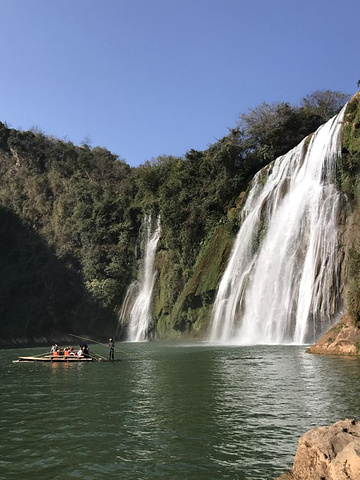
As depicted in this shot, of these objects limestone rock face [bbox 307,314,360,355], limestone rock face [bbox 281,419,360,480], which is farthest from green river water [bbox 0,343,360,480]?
limestone rock face [bbox 307,314,360,355]

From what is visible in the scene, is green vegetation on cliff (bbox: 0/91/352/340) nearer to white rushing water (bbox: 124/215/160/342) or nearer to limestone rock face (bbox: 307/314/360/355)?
white rushing water (bbox: 124/215/160/342)

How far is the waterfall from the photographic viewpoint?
2562cm

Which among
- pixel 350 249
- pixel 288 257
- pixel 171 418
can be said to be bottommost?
pixel 171 418

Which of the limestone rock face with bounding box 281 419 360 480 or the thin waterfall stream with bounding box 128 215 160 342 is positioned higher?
the thin waterfall stream with bounding box 128 215 160 342

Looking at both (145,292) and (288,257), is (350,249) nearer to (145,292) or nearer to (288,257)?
(288,257)

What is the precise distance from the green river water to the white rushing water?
84.9ft

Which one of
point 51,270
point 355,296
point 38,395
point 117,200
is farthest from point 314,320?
point 51,270

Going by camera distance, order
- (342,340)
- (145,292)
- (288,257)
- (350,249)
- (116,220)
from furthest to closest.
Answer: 1. (116,220)
2. (145,292)
3. (288,257)
4. (350,249)
5. (342,340)

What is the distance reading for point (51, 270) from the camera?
5328cm

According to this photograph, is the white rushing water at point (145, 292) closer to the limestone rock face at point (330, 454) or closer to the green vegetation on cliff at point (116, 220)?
the green vegetation on cliff at point (116, 220)

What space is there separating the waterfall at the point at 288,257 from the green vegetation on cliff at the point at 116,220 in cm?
193

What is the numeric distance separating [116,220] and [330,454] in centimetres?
A: 4788

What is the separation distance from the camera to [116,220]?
2047 inches

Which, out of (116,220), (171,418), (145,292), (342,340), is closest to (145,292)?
(145,292)
